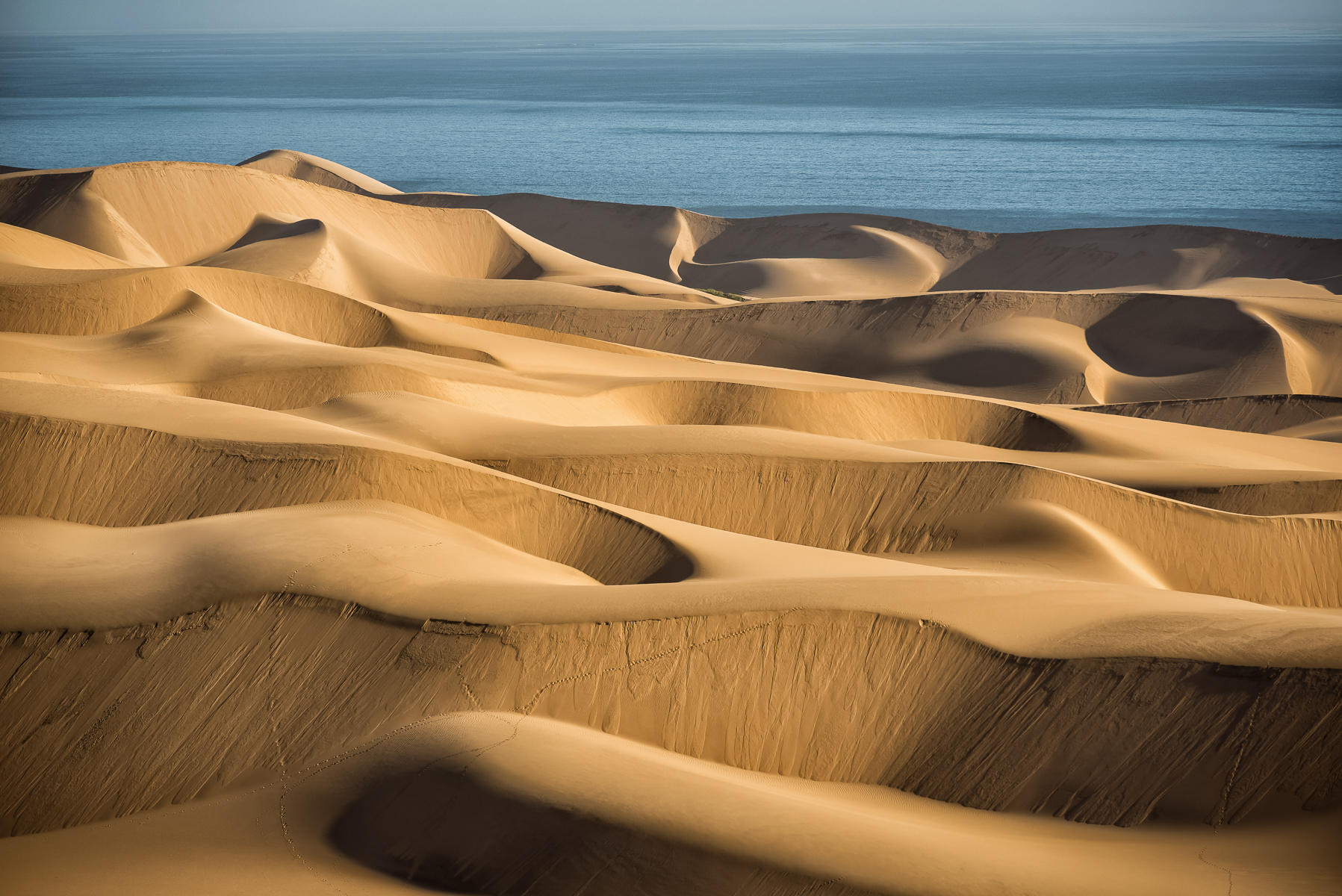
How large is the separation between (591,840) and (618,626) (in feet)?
8.81

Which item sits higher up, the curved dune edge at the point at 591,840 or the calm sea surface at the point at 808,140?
the curved dune edge at the point at 591,840

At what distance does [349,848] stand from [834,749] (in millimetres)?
3967

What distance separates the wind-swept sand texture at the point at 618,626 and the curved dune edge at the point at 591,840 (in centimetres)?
3

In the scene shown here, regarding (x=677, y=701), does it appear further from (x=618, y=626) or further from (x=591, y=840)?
(x=591, y=840)

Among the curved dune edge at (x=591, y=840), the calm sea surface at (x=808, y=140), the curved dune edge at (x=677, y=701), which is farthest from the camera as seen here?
the calm sea surface at (x=808, y=140)

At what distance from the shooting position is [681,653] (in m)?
10.6

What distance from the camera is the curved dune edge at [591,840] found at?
313 inches

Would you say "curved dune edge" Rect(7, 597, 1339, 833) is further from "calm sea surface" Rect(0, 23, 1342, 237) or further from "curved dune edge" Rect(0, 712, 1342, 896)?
"calm sea surface" Rect(0, 23, 1342, 237)

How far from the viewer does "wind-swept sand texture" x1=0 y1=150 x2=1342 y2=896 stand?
336 inches

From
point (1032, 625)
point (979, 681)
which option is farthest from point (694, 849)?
point (1032, 625)

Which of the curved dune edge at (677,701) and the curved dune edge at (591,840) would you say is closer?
the curved dune edge at (591,840)

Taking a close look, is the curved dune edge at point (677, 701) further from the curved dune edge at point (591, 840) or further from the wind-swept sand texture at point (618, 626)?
the curved dune edge at point (591, 840)

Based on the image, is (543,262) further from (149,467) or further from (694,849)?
(694,849)

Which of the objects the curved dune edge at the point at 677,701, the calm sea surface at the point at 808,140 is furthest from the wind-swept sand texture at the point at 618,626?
the calm sea surface at the point at 808,140
